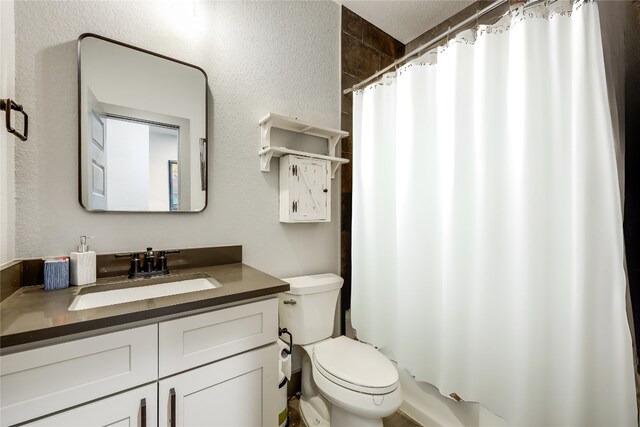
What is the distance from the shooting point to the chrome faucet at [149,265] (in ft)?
4.02

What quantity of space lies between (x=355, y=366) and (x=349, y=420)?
0.80 feet

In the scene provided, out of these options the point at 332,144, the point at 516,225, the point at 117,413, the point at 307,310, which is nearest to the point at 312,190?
the point at 332,144

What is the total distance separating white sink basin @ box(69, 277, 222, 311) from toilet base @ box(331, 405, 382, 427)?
0.89 metres

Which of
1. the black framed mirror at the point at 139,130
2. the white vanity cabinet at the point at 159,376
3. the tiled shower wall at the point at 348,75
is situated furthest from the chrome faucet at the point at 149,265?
the tiled shower wall at the point at 348,75

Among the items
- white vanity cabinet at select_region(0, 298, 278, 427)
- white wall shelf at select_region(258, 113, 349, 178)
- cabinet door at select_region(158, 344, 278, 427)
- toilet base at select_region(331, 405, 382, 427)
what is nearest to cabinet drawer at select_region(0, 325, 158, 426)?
white vanity cabinet at select_region(0, 298, 278, 427)

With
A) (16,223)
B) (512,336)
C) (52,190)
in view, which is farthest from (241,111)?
(512,336)

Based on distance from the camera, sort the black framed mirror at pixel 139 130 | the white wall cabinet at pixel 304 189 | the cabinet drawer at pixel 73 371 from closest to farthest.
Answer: the cabinet drawer at pixel 73 371
the black framed mirror at pixel 139 130
the white wall cabinet at pixel 304 189

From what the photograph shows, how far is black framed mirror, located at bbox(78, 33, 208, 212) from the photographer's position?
1.19 m

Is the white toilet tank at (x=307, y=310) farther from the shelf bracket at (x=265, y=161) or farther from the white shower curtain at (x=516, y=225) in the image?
the shelf bracket at (x=265, y=161)

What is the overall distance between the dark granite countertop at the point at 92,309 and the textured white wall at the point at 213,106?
0.23 m

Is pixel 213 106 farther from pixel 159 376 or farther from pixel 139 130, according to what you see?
pixel 159 376

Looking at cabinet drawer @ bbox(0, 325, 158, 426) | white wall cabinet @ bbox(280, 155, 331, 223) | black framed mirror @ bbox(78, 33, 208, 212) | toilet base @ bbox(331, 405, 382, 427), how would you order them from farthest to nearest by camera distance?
white wall cabinet @ bbox(280, 155, 331, 223)
toilet base @ bbox(331, 405, 382, 427)
black framed mirror @ bbox(78, 33, 208, 212)
cabinet drawer @ bbox(0, 325, 158, 426)

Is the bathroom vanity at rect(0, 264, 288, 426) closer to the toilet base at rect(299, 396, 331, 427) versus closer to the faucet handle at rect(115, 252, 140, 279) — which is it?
the faucet handle at rect(115, 252, 140, 279)

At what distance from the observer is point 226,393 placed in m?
1.00
